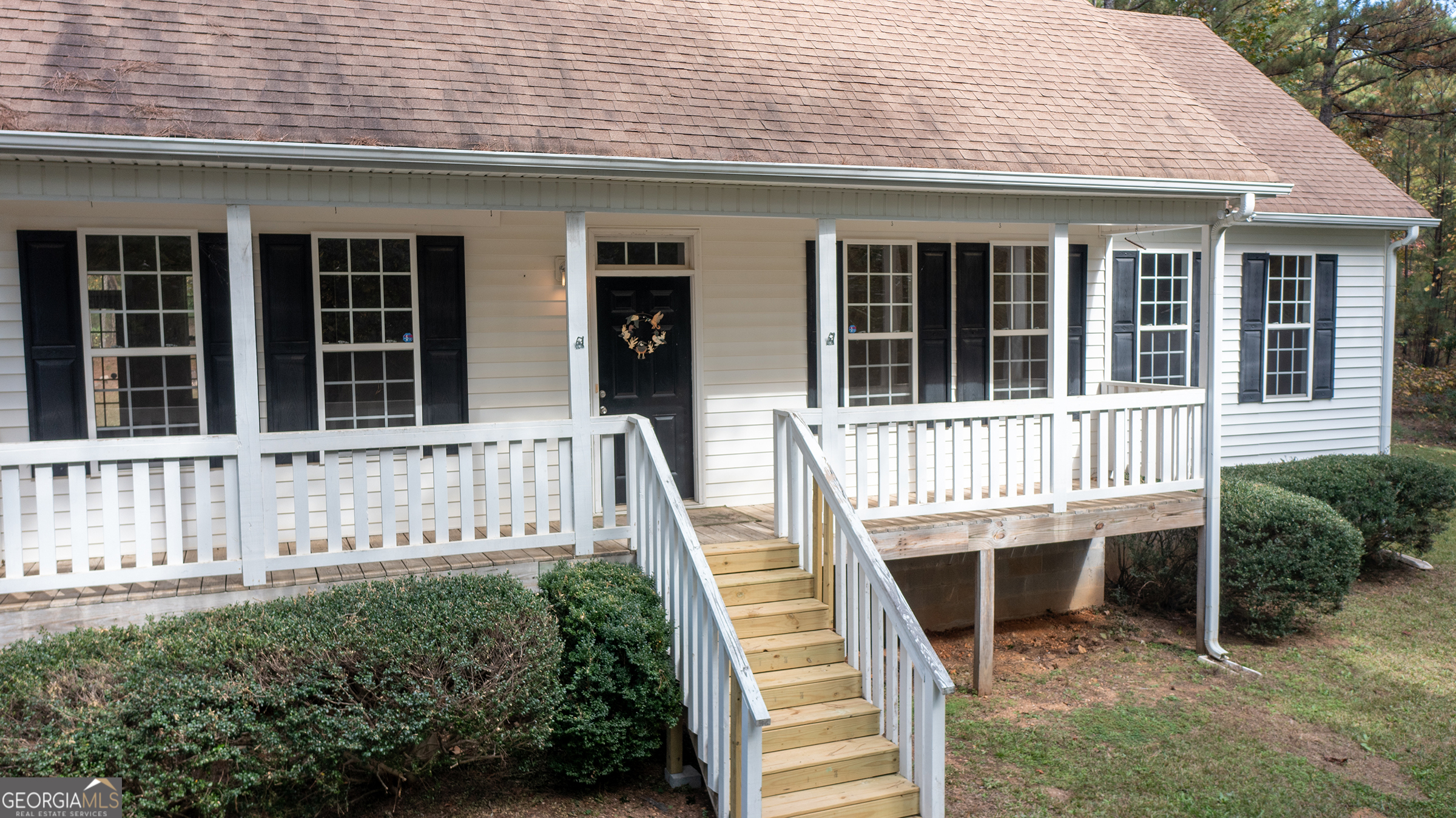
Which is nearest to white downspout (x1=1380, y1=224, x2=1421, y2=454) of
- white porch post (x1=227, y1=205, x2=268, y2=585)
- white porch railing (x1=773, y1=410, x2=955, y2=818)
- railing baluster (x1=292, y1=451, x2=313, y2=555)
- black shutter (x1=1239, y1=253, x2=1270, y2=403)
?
black shutter (x1=1239, y1=253, x2=1270, y2=403)

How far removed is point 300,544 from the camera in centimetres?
622

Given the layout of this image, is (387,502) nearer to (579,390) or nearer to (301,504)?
(301,504)

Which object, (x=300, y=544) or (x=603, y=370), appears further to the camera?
(x=603, y=370)

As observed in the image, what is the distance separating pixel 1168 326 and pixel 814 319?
427cm

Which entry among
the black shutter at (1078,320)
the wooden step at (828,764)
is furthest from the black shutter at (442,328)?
the black shutter at (1078,320)

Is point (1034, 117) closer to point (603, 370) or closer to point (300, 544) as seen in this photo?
point (603, 370)

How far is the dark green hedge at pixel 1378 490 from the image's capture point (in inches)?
425

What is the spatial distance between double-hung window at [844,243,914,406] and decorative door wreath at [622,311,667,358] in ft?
5.65

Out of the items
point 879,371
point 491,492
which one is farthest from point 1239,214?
point 491,492

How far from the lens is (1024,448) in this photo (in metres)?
8.13

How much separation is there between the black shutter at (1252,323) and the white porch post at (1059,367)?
14.7 feet

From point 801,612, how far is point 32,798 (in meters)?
4.09

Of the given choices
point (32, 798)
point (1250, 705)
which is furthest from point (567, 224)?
point (1250, 705)

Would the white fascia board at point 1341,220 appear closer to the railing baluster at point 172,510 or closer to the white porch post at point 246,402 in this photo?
the white porch post at point 246,402
